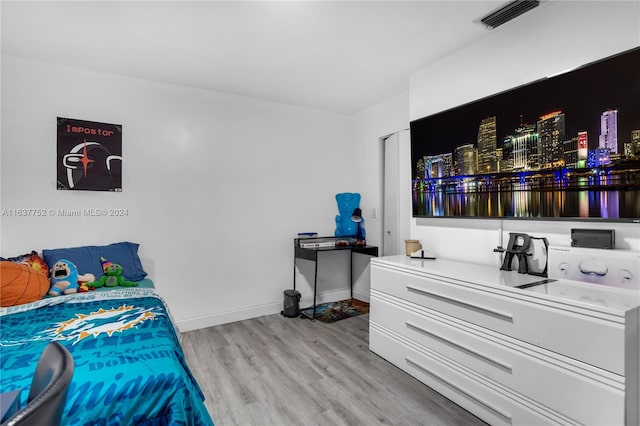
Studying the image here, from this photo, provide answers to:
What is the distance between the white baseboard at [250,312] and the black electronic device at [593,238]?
2643 mm

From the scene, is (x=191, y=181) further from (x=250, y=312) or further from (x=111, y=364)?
(x=111, y=364)

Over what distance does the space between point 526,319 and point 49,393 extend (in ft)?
6.47

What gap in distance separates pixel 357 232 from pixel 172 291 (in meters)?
2.30

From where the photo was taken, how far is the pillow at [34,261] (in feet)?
8.01

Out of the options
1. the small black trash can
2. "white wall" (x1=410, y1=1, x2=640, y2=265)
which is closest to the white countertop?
"white wall" (x1=410, y1=1, x2=640, y2=265)

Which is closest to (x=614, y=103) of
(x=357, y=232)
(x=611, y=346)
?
(x=611, y=346)

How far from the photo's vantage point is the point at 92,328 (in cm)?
177

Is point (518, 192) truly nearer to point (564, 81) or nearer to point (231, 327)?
point (564, 81)

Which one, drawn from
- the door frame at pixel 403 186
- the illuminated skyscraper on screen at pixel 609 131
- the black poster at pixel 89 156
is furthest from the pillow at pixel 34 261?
the illuminated skyscraper on screen at pixel 609 131

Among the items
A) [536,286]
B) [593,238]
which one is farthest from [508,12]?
[536,286]

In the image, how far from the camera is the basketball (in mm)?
2143

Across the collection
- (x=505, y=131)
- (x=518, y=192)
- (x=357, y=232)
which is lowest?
(x=357, y=232)

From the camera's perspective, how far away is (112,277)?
8.80ft

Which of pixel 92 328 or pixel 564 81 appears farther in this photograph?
pixel 564 81
